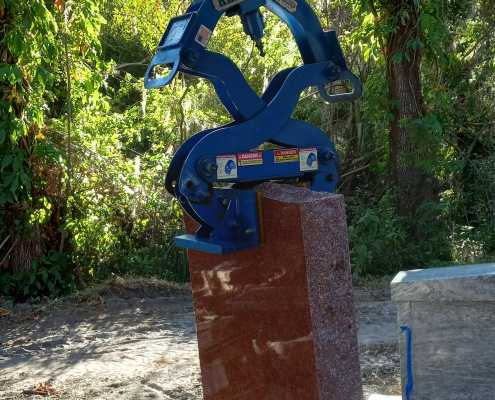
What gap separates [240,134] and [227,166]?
21 centimetres

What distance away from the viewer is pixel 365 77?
12.0 m

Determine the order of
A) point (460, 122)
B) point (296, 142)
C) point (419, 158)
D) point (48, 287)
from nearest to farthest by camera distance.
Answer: point (296, 142) < point (48, 287) < point (419, 158) < point (460, 122)

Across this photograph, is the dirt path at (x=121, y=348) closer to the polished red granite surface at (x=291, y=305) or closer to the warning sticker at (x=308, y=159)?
the polished red granite surface at (x=291, y=305)

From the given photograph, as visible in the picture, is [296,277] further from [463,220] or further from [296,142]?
[463,220]

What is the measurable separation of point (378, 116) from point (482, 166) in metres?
1.50

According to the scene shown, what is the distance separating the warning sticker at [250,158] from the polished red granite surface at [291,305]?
0.17 m

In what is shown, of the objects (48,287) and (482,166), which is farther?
(482,166)

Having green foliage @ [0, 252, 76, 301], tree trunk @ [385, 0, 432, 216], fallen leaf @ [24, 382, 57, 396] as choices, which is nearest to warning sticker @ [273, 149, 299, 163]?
fallen leaf @ [24, 382, 57, 396]

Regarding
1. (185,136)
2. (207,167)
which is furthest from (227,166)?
(185,136)

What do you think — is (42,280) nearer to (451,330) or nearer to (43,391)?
(43,391)

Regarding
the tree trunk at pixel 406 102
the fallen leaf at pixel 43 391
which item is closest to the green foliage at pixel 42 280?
the fallen leaf at pixel 43 391

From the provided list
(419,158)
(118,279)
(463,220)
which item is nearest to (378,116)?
(419,158)

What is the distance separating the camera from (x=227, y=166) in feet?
14.0

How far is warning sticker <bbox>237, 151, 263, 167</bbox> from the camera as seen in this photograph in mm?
4340
